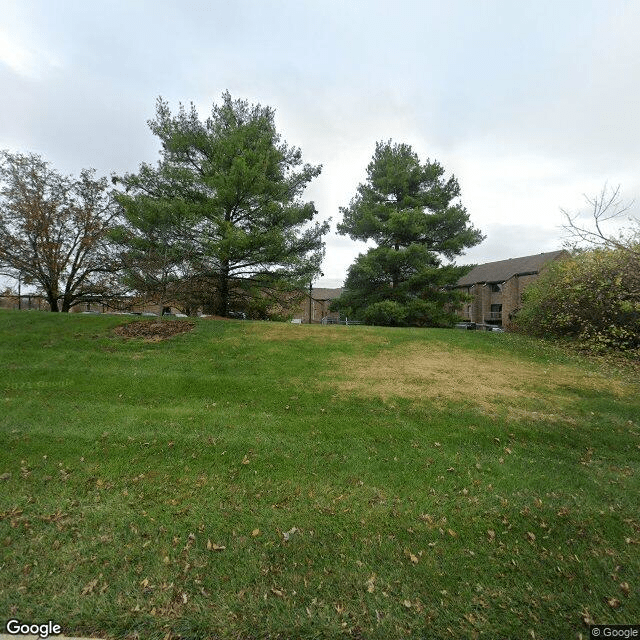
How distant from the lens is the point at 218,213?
615 inches

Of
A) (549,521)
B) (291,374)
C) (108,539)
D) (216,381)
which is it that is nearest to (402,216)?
(291,374)

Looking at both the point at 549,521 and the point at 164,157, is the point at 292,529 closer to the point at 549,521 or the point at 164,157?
the point at 549,521

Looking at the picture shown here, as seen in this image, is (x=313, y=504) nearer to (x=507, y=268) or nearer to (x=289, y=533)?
(x=289, y=533)

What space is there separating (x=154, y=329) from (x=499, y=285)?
134 ft

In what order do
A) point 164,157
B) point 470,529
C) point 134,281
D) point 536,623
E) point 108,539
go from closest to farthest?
point 536,623 < point 108,539 < point 470,529 < point 134,281 < point 164,157

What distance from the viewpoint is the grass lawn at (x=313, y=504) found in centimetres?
277

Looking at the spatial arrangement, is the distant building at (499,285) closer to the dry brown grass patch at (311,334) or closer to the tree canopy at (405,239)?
the tree canopy at (405,239)

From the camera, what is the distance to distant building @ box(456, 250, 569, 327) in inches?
1529

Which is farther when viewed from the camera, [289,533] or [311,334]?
[311,334]

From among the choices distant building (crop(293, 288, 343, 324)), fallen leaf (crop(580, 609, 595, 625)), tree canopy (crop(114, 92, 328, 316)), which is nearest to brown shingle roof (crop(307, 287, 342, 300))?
distant building (crop(293, 288, 343, 324))

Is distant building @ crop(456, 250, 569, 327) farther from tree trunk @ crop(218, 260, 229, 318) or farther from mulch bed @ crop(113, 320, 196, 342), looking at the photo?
mulch bed @ crop(113, 320, 196, 342)

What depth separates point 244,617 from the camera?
8.86 ft

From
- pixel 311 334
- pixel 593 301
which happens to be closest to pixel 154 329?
pixel 311 334

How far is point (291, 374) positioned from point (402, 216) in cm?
1485
